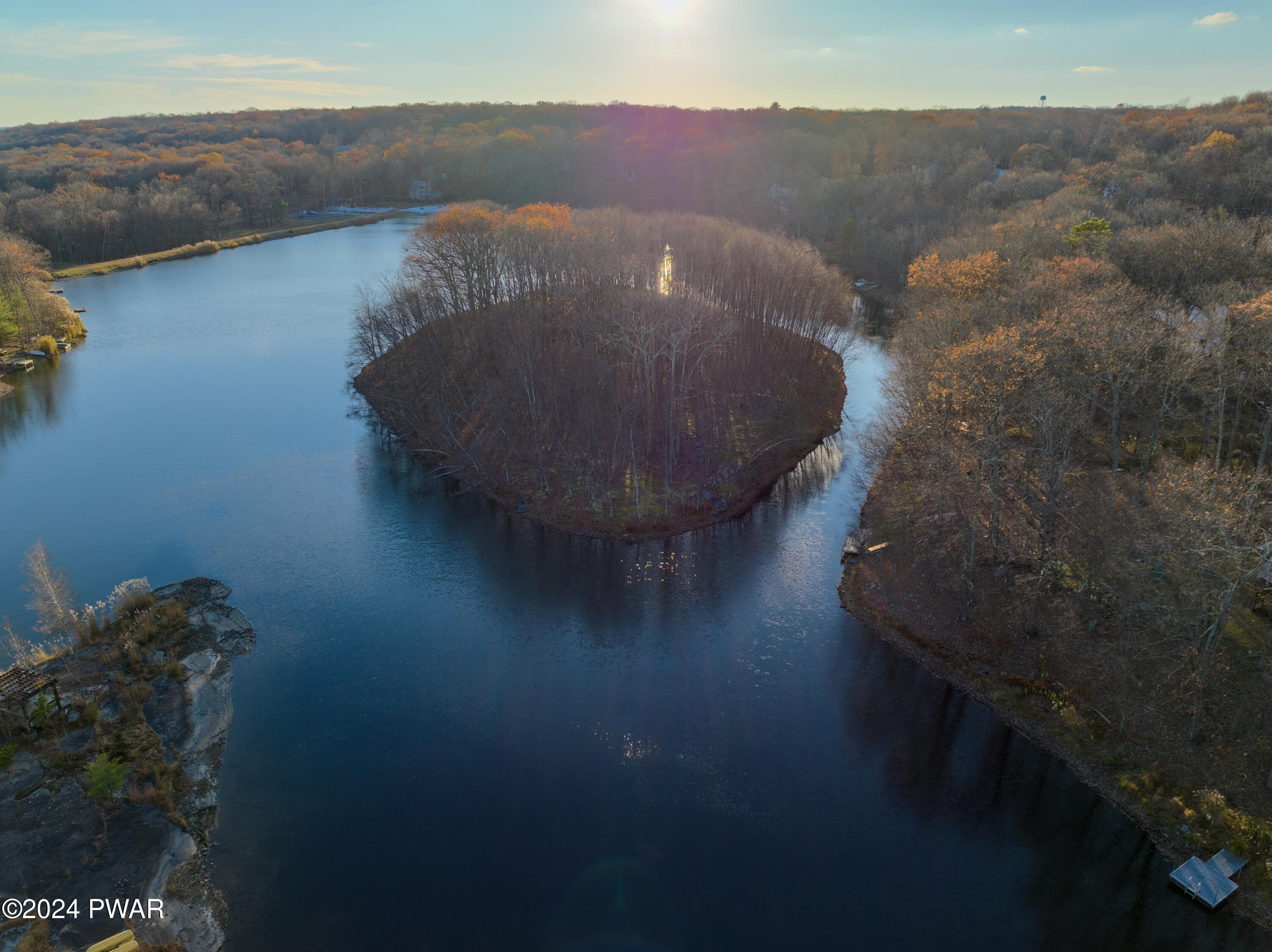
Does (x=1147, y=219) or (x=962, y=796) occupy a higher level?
(x=1147, y=219)

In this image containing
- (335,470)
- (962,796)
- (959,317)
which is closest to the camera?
(962,796)

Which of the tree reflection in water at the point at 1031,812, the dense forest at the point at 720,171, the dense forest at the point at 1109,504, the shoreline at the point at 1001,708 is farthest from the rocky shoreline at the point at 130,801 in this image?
the dense forest at the point at 720,171

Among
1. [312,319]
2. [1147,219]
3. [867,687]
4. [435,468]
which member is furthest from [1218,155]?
[312,319]

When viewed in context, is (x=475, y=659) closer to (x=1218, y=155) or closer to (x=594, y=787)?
(x=594, y=787)

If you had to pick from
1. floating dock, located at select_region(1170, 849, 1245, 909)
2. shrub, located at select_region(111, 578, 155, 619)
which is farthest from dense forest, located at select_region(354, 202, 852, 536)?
floating dock, located at select_region(1170, 849, 1245, 909)

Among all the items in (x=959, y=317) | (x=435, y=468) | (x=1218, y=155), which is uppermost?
(x=1218, y=155)

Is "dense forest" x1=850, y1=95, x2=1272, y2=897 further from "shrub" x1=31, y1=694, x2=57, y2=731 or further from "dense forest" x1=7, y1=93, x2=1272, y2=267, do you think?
"shrub" x1=31, y1=694, x2=57, y2=731
